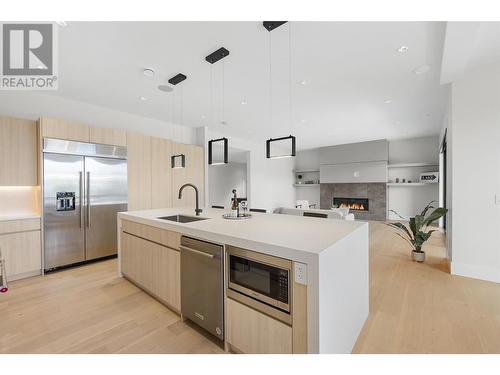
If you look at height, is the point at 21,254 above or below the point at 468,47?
below

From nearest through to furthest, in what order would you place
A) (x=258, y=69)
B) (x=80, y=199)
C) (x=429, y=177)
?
(x=258, y=69)
(x=80, y=199)
(x=429, y=177)

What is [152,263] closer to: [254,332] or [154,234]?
[154,234]

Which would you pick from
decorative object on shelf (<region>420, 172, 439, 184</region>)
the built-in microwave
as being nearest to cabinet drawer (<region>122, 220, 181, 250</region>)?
the built-in microwave

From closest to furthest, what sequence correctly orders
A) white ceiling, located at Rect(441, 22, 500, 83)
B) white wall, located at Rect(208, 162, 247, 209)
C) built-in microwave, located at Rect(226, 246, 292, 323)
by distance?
built-in microwave, located at Rect(226, 246, 292, 323) → white ceiling, located at Rect(441, 22, 500, 83) → white wall, located at Rect(208, 162, 247, 209)

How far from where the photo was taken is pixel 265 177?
28.4ft

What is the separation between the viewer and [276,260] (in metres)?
1.38

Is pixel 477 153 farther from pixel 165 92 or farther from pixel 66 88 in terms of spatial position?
pixel 66 88

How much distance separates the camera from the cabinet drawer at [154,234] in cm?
215

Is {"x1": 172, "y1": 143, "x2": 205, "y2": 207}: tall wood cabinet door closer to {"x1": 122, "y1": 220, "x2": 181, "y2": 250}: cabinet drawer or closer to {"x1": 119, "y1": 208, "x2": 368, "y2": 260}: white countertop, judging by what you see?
{"x1": 122, "y1": 220, "x2": 181, "y2": 250}: cabinet drawer

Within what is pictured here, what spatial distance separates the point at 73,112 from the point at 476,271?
6.71 metres

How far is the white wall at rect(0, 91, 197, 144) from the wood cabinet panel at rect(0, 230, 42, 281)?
1.91 m

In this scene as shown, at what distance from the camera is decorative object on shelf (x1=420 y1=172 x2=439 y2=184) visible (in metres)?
7.16

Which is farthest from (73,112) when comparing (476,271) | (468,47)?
(476,271)
